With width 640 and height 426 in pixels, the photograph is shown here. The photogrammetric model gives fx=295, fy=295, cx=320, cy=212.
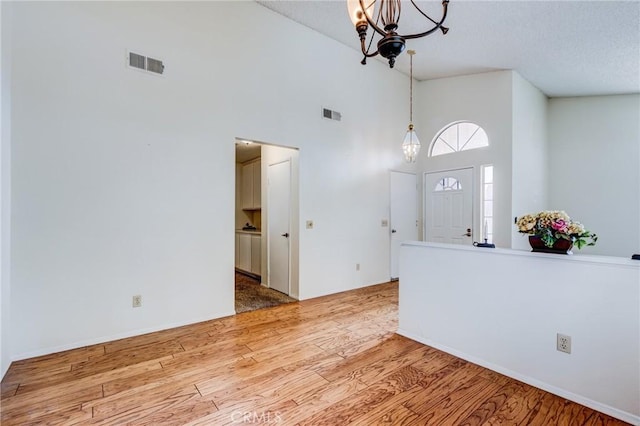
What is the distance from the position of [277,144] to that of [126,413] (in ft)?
10.1

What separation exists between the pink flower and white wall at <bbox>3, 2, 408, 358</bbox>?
9.32 feet

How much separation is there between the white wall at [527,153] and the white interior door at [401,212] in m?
1.49

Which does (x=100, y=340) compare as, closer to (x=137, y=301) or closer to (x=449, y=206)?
(x=137, y=301)

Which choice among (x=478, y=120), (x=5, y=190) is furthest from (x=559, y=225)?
(x=5, y=190)

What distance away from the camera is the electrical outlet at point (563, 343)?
1.97 meters

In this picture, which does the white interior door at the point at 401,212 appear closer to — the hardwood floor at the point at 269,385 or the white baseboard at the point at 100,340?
the hardwood floor at the point at 269,385

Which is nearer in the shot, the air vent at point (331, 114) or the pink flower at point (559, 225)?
the pink flower at point (559, 225)

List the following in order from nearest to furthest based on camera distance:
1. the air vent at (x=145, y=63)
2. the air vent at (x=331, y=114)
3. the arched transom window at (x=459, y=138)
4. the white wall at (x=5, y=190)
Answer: the white wall at (x=5, y=190), the air vent at (x=145, y=63), the air vent at (x=331, y=114), the arched transom window at (x=459, y=138)

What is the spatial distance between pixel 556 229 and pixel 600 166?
16.4 ft

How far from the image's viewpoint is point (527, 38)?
386 centimetres

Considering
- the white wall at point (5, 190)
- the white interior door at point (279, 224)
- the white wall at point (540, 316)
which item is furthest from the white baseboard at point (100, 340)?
the white wall at point (540, 316)

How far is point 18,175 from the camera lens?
245 cm

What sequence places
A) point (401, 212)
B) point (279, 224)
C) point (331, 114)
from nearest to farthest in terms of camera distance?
1. point (331, 114)
2. point (279, 224)
3. point (401, 212)

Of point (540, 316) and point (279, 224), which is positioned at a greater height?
point (279, 224)
